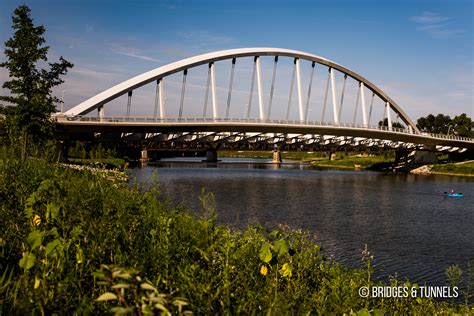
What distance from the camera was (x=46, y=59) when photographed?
98.5 feet

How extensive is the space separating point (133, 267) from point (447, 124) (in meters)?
144

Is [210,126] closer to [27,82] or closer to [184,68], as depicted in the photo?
[184,68]

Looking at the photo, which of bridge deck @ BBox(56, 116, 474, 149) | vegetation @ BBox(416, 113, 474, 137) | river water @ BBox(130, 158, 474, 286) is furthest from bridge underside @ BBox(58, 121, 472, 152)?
vegetation @ BBox(416, 113, 474, 137)

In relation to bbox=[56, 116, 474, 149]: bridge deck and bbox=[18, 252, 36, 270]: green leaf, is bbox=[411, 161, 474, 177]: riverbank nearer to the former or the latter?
bbox=[56, 116, 474, 149]: bridge deck

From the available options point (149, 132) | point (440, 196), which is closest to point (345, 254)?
point (440, 196)

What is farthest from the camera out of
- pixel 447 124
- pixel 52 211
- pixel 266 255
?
pixel 447 124

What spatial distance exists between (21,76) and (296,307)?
3017 cm

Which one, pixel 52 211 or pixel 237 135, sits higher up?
pixel 237 135

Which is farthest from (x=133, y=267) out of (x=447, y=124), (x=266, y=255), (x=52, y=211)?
(x=447, y=124)

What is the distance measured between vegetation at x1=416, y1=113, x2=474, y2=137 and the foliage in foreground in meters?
123

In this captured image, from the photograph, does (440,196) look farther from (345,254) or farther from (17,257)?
(17,257)

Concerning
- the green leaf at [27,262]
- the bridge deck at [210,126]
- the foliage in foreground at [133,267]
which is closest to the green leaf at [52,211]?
the foliage in foreground at [133,267]

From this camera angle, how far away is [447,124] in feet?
434

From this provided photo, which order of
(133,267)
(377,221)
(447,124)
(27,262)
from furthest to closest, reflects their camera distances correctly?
(447,124) < (377,221) < (133,267) < (27,262)
